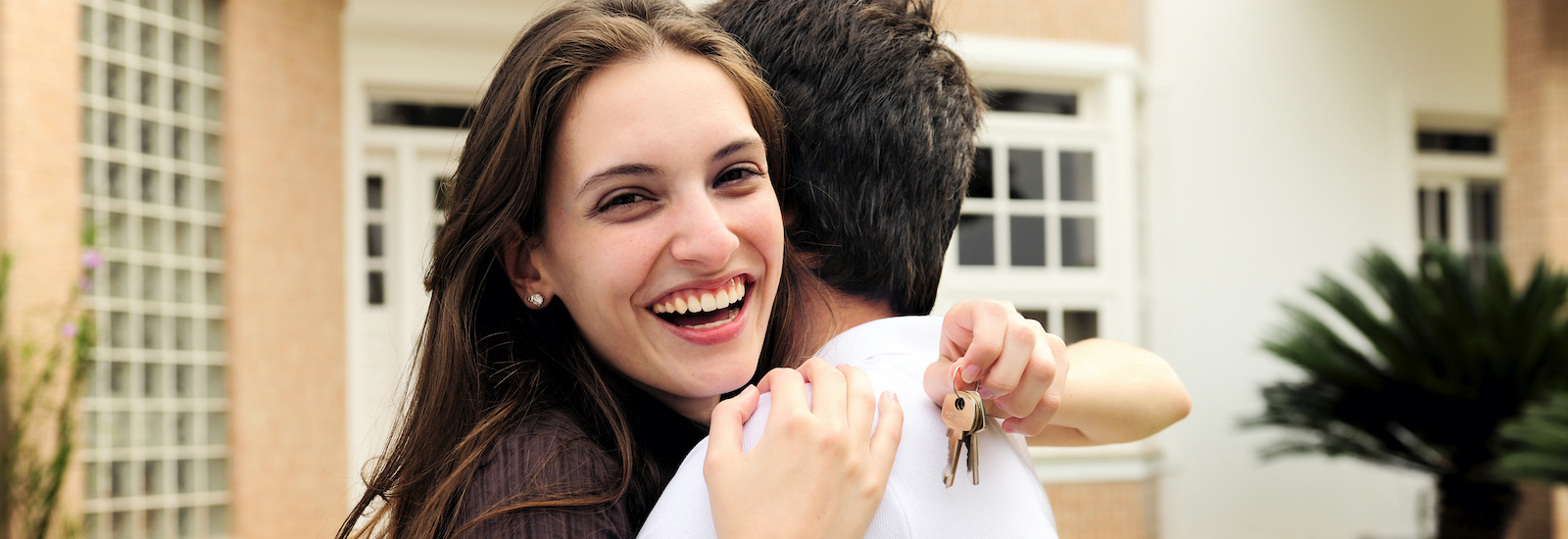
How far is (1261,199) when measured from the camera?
7887 mm

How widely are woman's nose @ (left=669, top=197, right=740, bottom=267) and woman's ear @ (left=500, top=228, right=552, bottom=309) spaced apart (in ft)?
0.64

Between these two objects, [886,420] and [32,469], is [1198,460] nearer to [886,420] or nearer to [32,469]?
[32,469]

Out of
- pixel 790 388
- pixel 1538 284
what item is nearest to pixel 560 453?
pixel 790 388

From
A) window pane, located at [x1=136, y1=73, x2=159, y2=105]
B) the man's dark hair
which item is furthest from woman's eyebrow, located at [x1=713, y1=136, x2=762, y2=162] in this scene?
window pane, located at [x1=136, y1=73, x2=159, y2=105]

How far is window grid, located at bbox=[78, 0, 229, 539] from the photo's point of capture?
16.8 ft

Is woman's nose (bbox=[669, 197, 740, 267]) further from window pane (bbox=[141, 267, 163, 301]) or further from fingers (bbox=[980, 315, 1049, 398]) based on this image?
window pane (bbox=[141, 267, 163, 301])

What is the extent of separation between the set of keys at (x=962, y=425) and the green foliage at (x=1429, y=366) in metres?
5.84

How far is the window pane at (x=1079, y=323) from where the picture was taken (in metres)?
6.83

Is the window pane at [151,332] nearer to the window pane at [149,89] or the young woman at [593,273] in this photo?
the window pane at [149,89]

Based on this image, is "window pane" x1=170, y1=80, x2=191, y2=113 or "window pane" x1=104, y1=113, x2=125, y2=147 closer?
"window pane" x1=104, y1=113, x2=125, y2=147

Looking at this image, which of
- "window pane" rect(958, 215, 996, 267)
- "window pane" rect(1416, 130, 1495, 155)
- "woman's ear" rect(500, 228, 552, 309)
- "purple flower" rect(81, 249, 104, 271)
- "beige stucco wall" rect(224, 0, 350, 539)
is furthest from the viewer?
"window pane" rect(1416, 130, 1495, 155)

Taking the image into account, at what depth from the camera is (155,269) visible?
543 centimetres

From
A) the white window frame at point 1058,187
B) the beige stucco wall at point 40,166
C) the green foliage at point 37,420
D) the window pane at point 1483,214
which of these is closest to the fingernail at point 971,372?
the green foliage at point 37,420

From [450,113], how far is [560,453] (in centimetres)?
568
